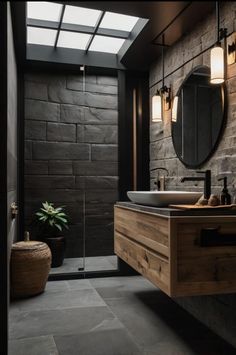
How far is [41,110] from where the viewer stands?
3.88 meters

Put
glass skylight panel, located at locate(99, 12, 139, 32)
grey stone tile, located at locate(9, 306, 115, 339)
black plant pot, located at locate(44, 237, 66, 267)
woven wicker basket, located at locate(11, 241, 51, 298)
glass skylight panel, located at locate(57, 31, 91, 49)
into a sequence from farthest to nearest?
1. black plant pot, located at locate(44, 237, 66, 267)
2. glass skylight panel, located at locate(57, 31, 91, 49)
3. glass skylight panel, located at locate(99, 12, 139, 32)
4. woven wicker basket, located at locate(11, 241, 51, 298)
5. grey stone tile, located at locate(9, 306, 115, 339)

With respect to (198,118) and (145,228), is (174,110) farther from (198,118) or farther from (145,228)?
(145,228)

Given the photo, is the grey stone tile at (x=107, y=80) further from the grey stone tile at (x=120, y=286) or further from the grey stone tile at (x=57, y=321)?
the grey stone tile at (x=57, y=321)

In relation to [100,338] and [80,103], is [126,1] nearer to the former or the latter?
[100,338]

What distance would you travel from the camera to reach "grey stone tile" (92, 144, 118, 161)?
4.09 m

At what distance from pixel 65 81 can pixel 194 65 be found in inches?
72.9

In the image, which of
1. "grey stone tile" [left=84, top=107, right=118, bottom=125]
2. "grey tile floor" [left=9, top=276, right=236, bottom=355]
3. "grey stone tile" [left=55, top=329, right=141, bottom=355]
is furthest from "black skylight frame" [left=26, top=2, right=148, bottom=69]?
"grey stone tile" [left=55, top=329, right=141, bottom=355]

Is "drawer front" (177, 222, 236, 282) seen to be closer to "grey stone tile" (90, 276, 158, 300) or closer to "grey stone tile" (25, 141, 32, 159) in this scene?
"grey stone tile" (90, 276, 158, 300)

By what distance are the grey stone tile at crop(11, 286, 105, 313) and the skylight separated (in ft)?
7.99

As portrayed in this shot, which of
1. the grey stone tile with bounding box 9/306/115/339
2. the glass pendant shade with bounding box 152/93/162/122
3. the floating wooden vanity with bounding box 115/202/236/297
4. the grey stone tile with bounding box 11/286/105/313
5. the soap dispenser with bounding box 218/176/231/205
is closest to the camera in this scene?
the floating wooden vanity with bounding box 115/202/236/297

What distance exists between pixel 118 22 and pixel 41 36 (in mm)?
807

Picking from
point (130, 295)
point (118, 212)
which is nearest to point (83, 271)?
point (130, 295)

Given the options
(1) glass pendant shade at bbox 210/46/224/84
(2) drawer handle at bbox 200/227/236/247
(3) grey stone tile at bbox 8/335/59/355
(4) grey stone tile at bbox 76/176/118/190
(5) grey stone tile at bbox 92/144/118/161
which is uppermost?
(1) glass pendant shade at bbox 210/46/224/84
